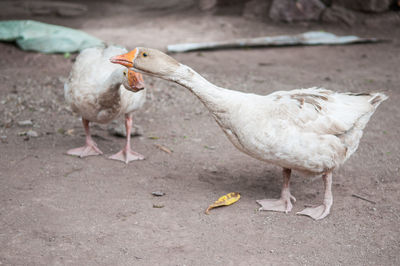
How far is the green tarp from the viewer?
873 cm

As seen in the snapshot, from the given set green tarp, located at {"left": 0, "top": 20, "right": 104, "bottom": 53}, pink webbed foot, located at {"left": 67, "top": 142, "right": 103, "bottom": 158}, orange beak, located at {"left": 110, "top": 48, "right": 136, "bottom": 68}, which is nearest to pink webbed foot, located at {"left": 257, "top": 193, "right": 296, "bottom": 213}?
orange beak, located at {"left": 110, "top": 48, "right": 136, "bottom": 68}

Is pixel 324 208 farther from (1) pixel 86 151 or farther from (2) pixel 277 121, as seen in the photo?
(1) pixel 86 151

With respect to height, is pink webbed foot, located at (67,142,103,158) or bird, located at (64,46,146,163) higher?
bird, located at (64,46,146,163)

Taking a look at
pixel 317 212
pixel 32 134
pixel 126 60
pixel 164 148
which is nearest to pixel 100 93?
pixel 126 60

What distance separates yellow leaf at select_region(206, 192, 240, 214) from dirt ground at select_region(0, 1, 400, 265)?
0.05m

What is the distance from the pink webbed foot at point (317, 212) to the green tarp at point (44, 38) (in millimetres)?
6039

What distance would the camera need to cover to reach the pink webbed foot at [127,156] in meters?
5.02

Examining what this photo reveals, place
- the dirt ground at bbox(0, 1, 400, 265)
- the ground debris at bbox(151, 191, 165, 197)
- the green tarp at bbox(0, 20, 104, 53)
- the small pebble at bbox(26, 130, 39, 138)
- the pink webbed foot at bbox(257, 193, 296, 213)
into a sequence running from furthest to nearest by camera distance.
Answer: the green tarp at bbox(0, 20, 104, 53) → the small pebble at bbox(26, 130, 39, 138) → the ground debris at bbox(151, 191, 165, 197) → the pink webbed foot at bbox(257, 193, 296, 213) → the dirt ground at bbox(0, 1, 400, 265)

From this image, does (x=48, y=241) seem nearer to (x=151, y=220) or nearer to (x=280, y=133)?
(x=151, y=220)

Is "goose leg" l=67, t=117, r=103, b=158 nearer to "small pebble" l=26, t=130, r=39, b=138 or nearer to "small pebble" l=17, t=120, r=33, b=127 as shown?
"small pebble" l=26, t=130, r=39, b=138

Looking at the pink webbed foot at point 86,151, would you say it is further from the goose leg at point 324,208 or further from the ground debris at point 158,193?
the goose leg at point 324,208

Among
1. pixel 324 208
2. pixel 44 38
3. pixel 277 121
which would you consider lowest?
pixel 324 208

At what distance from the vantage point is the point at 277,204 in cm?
405

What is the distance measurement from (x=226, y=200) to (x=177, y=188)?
0.63 m
